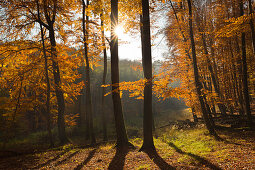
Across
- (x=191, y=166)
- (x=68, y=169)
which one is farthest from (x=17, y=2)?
(x=191, y=166)

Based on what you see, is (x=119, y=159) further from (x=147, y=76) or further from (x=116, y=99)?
(x=147, y=76)

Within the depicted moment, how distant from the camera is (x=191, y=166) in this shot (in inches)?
178

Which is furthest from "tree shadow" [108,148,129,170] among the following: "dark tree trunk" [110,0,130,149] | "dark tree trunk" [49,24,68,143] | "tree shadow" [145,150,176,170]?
"dark tree trunk" [49,24,68,143]

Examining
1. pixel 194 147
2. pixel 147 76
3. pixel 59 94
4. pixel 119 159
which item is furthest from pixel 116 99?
pixel 59 94

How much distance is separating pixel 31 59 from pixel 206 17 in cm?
1271

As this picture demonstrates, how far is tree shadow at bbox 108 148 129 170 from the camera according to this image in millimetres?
5145

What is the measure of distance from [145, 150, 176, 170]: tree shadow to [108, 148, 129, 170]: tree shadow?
1.01m

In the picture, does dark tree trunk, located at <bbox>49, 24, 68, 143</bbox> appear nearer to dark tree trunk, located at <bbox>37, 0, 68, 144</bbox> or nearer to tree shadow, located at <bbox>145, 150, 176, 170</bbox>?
dark tree trunk, located at <bbox>37, 0, 68, 144</bbox>

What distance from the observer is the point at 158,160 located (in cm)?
537

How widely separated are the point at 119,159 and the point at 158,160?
1460mm

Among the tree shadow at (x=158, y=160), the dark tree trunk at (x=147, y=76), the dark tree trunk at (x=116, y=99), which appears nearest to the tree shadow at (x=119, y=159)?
the dark tree trunk at (x=116, y=99)

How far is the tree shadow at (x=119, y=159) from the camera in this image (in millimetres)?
5145

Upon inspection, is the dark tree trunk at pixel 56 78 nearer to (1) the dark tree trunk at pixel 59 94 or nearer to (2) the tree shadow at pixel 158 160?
(1) the dark tree trunk at pixel 59 94

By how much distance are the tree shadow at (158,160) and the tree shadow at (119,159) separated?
1.01m
